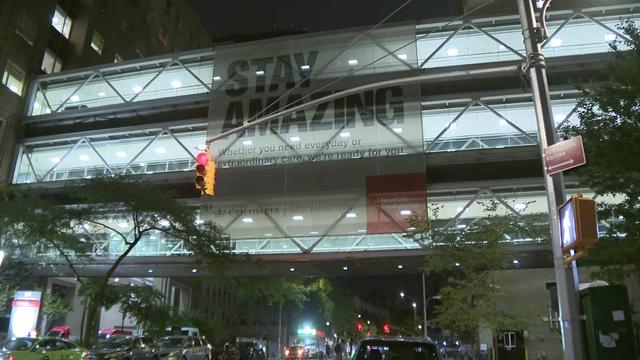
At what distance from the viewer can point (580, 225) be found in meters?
7.19

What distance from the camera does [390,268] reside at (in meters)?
31.5

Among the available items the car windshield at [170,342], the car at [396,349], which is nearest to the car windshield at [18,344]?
the car windshield at [170,342]

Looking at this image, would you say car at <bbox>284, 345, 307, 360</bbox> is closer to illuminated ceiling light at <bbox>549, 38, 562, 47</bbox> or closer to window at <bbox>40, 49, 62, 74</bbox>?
illuminated ceiling light at <bbox>549, 38, 562, 47</bbox>

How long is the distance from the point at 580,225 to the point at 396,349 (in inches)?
133

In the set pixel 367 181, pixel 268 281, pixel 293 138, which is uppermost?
pixel 293 138

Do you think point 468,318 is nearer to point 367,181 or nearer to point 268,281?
point 367,181

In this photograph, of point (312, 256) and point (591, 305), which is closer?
point (591, 305)

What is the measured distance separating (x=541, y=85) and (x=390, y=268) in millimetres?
23172

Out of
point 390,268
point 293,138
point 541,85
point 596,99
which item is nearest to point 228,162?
point 293,138

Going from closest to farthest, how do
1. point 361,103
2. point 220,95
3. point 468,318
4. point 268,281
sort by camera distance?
point 468,318 < point 361,103 < point 220,95 < point 268,281

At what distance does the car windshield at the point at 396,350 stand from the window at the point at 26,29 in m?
44.1

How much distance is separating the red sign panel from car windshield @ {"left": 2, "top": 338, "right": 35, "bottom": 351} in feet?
51.1

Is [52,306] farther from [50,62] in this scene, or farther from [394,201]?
[394,201]

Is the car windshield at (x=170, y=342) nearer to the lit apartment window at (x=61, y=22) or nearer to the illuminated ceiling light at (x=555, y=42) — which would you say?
the illuminated ceiling light at (x=555, y=42)
